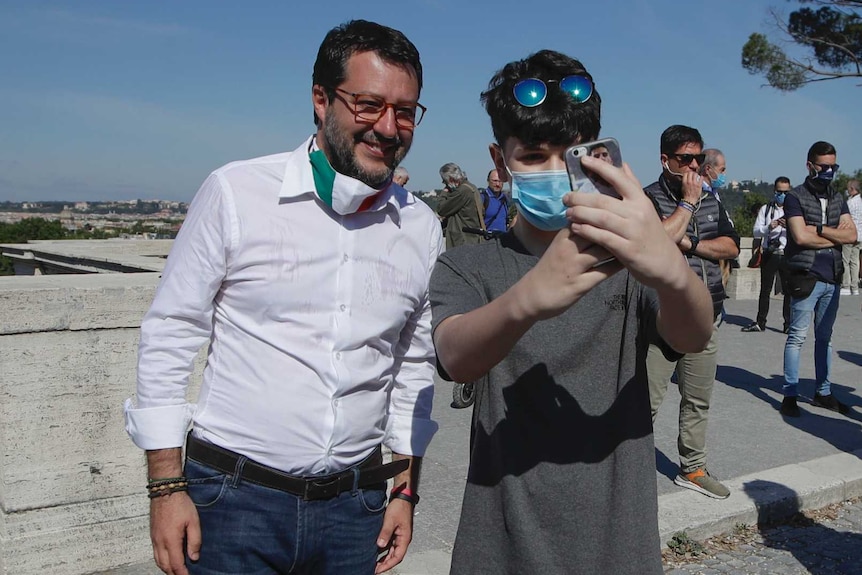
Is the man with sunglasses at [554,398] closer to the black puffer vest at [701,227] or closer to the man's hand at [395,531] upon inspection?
the man's hand at [395,531]

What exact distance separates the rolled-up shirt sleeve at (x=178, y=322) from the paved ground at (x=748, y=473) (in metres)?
2.10

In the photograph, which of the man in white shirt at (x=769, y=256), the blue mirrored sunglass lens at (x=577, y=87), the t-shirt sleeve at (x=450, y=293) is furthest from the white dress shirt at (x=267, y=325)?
the man in white shirt at (x=769, y=256)

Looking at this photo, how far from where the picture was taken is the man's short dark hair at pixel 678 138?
16.5ft

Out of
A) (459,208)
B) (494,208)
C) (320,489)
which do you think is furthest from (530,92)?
(494,208)

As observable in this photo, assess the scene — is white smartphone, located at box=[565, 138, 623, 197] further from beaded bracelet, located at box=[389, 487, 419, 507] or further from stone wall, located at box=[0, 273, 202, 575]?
stone wall, located at box=[0, 273, 202, 575]

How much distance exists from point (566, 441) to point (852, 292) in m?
17.2

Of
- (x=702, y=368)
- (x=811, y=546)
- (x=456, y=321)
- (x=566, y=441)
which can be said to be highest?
(x=456, y=321)

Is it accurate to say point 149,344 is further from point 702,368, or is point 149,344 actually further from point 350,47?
point 702,368

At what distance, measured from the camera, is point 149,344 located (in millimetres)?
2068

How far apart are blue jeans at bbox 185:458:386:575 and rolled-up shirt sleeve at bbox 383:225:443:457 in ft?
1.04

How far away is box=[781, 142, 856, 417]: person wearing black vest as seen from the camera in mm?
6887

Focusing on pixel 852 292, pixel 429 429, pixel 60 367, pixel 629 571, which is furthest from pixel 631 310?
pixel 852 292

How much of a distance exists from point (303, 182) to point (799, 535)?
415cm

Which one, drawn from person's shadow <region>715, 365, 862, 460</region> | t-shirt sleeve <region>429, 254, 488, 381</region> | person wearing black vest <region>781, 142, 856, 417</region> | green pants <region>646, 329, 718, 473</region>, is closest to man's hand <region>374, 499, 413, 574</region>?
t-shirt sleeve <region>429, 254, 488, 381</region>
